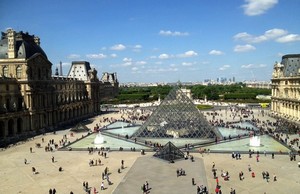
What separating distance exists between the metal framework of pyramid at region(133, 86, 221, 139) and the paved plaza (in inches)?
330

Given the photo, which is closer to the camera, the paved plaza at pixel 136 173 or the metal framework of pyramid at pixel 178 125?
the paved plaza at pixel 136 173

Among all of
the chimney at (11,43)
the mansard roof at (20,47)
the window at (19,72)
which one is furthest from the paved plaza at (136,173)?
the mansard roof at (20,47)

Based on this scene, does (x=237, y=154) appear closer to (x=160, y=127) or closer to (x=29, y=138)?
(x=160, y=127)

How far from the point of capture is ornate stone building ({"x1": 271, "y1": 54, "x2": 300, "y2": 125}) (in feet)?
222

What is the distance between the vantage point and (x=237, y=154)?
3734cm

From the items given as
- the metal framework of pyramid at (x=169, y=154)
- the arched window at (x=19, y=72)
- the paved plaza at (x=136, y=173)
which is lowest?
the paved plaza at (x=136, y=173)

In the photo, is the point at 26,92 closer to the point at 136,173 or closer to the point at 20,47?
the point at 20,47

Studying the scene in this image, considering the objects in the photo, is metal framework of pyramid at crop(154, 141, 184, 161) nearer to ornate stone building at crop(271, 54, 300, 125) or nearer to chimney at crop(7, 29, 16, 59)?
chimney at crop(7, 29, 16, 59)

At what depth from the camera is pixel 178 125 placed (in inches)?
1923

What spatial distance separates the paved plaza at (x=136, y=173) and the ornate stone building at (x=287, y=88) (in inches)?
1338

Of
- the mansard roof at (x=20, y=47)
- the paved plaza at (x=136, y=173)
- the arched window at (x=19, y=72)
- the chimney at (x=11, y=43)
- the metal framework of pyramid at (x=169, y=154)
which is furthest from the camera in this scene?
the mansard roof at (x=20, y=47)

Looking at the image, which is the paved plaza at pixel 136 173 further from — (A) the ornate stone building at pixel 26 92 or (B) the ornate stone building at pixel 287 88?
(B) the ornate stone building at pixel 287 88

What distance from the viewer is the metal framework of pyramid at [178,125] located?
4791cm

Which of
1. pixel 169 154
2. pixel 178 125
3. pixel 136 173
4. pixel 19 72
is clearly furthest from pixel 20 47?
pixel 136 173
